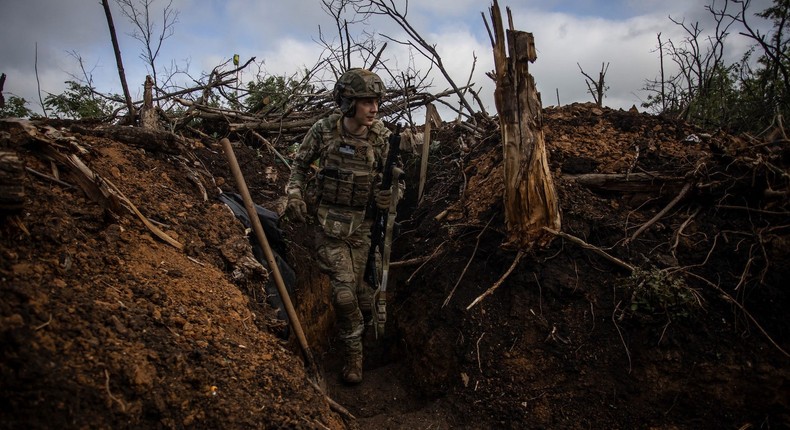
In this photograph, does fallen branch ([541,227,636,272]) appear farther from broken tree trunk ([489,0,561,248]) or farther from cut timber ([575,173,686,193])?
cut timber ([575,173,686,193])

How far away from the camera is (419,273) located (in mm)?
4516

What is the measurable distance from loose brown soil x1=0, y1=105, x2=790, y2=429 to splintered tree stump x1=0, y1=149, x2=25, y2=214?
11 centimetres

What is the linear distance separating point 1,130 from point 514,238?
3.59m

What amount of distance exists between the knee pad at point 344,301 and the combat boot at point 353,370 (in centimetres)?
47

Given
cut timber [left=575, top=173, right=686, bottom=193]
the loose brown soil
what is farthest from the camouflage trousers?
cut timber [left=575, top=173, right=686, bottom=193]

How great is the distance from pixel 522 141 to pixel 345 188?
4.85 feet

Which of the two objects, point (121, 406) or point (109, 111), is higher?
point (109, 111)

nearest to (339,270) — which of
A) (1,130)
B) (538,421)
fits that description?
(538,421)

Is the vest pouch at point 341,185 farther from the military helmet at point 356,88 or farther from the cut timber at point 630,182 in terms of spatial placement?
the cut timber at point 630,182

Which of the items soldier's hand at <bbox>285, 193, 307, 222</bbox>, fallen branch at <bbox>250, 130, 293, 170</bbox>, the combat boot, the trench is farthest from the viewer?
fallen branch at <bbox>250, 130, 293, 170</bbox>

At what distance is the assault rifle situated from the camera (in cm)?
393

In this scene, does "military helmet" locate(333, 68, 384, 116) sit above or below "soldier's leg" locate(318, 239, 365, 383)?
above

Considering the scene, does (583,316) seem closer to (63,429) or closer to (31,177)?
(63,429)

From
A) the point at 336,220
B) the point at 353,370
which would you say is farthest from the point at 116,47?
the point at 353,370
